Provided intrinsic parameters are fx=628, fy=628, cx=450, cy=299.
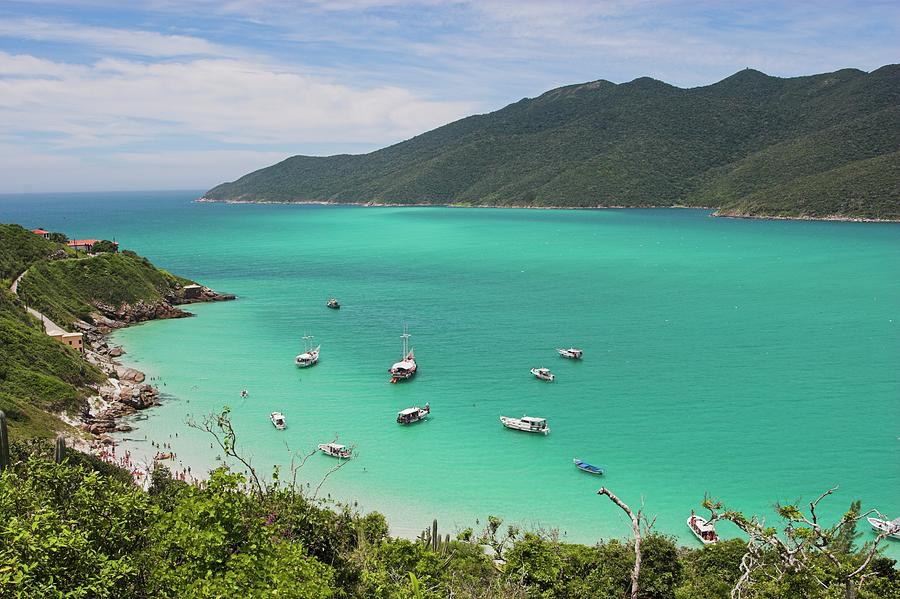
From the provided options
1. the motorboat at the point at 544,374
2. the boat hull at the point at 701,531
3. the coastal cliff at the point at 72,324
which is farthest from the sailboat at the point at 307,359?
the boat hull at the point at 701,531

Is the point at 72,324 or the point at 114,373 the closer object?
the point at 114,373

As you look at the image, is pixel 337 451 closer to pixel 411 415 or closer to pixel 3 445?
pixel 411 415

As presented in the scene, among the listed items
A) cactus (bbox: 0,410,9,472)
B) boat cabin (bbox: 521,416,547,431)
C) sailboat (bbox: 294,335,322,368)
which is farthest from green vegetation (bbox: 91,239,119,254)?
cactus (bbox: 0,410,9,472)

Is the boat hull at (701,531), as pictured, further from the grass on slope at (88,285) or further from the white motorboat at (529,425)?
the grass on slope at (88,285)

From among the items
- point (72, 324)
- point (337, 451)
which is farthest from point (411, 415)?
point (72, 324)

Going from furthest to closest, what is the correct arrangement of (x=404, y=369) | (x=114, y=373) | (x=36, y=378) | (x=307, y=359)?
(x=307, y=359) → (x=404, y=369) → (x=114, y=373) → (x=36, y=378)

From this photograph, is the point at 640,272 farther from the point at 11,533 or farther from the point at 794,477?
the point at 11,533

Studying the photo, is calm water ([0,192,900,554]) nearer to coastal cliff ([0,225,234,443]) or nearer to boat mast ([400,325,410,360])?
boat mast ([400,325,410,360])
